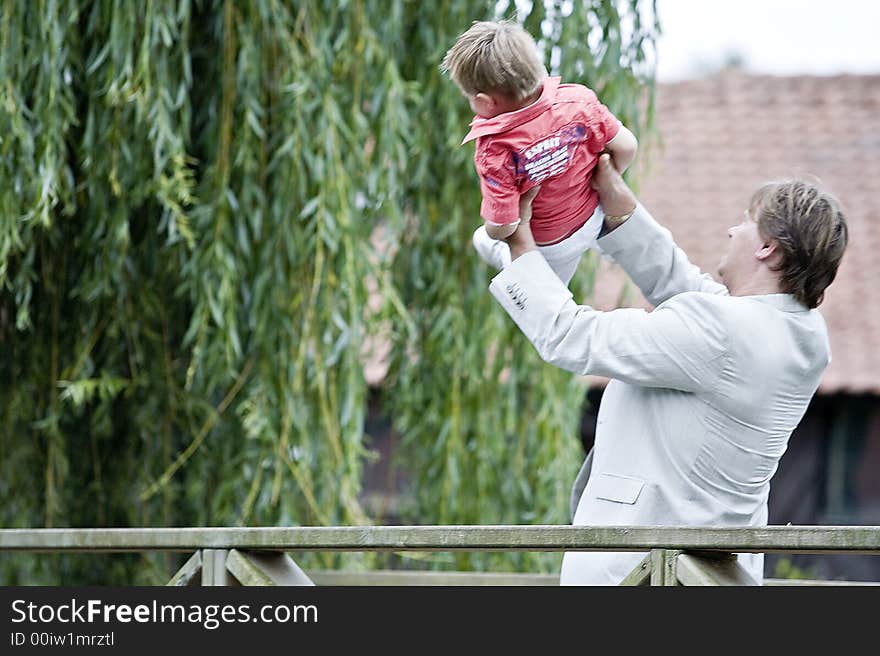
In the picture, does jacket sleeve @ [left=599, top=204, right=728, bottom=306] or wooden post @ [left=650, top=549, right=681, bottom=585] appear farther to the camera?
jacket sleeve @ [left=599, top=204, right=728, bottom=306]

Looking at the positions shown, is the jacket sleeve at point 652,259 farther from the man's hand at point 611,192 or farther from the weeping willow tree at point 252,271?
the weeping willow tree at point 252,271

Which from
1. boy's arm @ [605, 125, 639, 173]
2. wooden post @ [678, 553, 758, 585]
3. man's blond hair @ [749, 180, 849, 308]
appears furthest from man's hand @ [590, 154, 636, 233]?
wooden post @ [678, 553, 758, 585]

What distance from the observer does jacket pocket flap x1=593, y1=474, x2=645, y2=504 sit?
223 centimetres

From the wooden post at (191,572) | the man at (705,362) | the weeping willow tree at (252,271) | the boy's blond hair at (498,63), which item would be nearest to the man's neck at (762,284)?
the man at (705,362)

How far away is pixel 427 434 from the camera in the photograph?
4.28 meters

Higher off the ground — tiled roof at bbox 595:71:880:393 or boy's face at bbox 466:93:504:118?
boy's face at bbox 466:93:504:118

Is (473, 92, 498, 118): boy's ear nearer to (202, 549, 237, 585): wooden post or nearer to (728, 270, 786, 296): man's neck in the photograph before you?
(728, 270, 786, 296): man's neck

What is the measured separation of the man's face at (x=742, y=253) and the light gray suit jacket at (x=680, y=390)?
2.3 inches

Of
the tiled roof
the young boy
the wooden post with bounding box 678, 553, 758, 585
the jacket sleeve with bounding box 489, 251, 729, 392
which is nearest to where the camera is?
the wooden post with bounding box 678, 553, 758, 585

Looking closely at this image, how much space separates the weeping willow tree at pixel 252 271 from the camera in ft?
12.0

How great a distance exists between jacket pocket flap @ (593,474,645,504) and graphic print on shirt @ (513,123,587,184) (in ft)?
1.64

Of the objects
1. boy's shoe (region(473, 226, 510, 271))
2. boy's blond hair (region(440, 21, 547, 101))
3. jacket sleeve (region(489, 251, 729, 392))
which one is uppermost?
boy's blond hair (region(440, 21, 547, 101))

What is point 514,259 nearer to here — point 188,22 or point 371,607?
point 371,607

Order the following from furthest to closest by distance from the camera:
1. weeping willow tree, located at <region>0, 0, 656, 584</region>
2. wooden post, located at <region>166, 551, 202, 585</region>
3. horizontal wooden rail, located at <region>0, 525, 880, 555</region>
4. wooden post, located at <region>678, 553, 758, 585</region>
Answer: weeping willow tree, located at <region>0, 0, 656, 584</region> → wooden post, located at <region>166, 551, 202, 585</region> → wooden post, located at <region>678, 553, 758, 585</region> → horizontal wooden rail, located at <region>0, 525, 880, 555</region>
